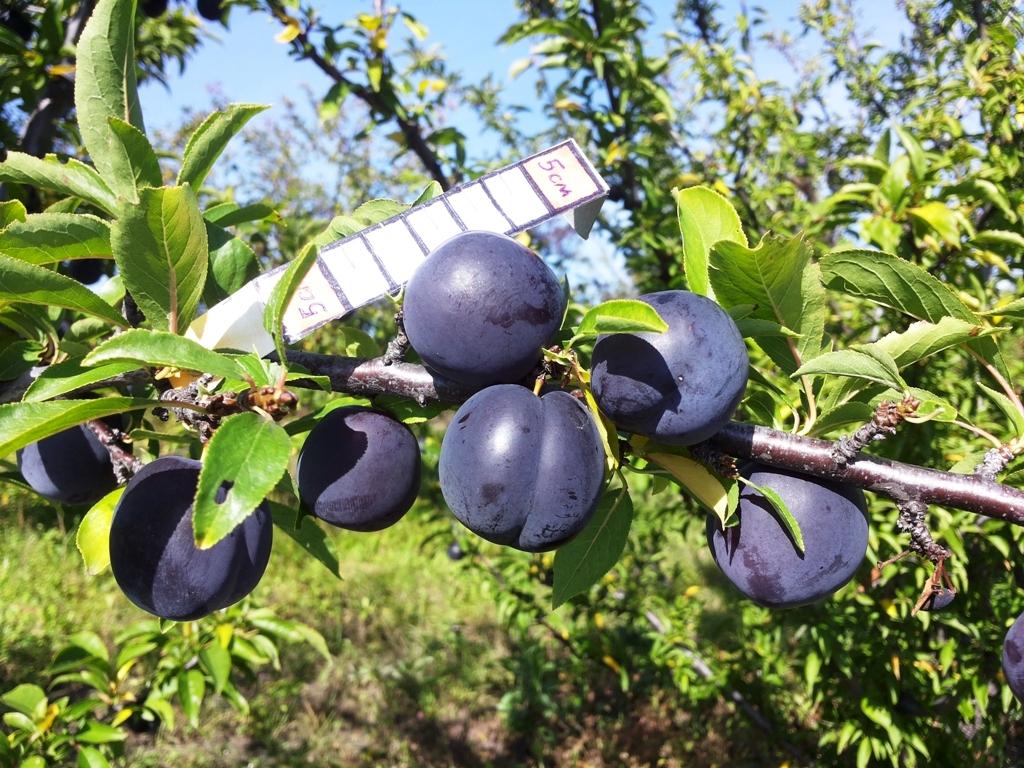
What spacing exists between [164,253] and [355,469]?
284mm

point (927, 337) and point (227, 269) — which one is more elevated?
point (227, 269)

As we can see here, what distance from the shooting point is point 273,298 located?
2.00 feet

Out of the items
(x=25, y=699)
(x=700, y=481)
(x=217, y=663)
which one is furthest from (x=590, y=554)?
(x=25, y=699)

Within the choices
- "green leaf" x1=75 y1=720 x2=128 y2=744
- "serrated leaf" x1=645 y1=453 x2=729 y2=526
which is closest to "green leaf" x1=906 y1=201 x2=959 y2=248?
"serrated leaf" x1=645 y1=453 x2=729 y2=526

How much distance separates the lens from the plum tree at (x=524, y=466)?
59cm

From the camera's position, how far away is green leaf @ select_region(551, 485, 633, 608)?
2.61 feet

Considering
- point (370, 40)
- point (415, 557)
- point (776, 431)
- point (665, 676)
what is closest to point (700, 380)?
point (776, 431)

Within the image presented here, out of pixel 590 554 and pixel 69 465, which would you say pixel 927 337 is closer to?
pixel 590 554

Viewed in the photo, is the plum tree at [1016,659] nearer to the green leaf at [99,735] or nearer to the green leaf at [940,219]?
the green leaf at [940,219]

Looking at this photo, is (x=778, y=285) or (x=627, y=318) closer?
(x=627, y=318)

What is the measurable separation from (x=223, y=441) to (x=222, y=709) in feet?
10.4

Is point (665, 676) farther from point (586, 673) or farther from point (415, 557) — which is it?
point (415, 557)

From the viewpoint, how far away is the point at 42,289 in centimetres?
65

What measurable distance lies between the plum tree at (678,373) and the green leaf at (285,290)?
0.88ft
